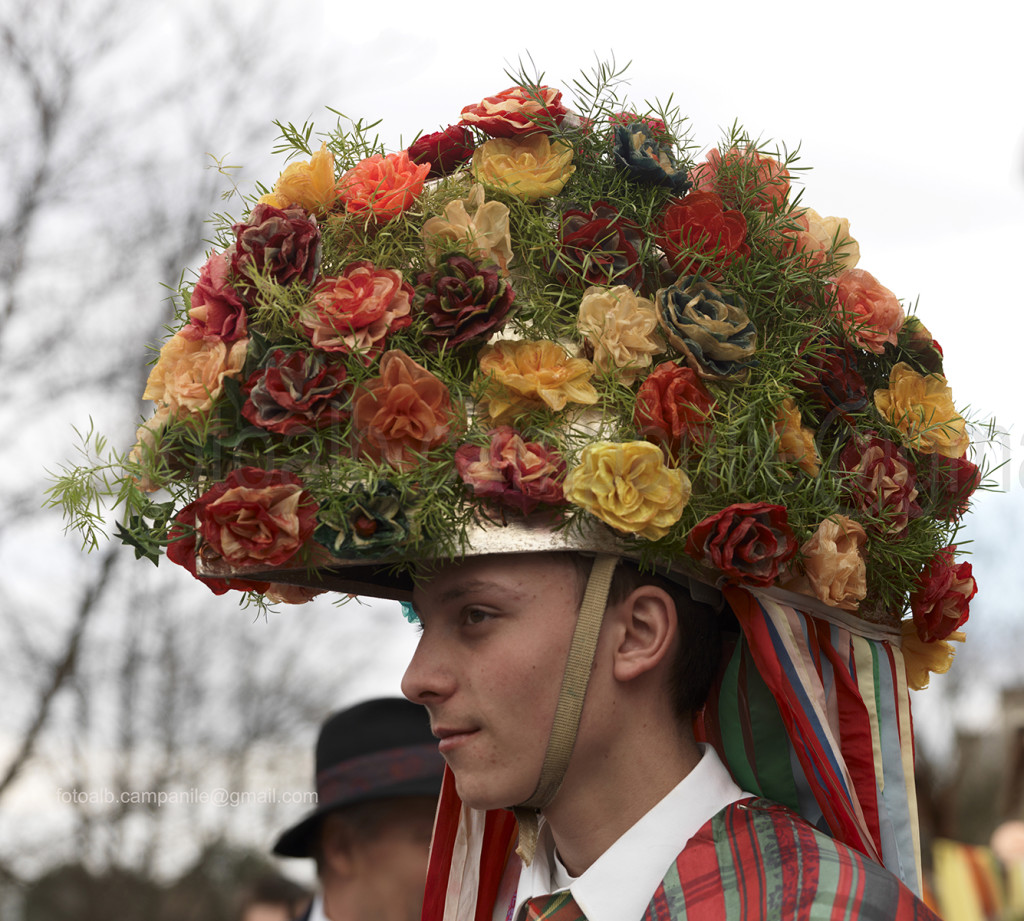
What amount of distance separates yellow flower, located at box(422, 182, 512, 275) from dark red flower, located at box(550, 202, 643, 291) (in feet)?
0.37

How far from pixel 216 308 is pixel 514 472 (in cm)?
74

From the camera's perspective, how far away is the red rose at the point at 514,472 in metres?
2.14

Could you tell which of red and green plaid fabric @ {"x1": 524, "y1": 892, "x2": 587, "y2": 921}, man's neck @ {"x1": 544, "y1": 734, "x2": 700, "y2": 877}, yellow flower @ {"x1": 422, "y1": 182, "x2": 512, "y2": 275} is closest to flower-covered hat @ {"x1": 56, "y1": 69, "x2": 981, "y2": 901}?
yellow flower @ {"x1": 422, "y1": 182, "x2": 512, "y2": 275}

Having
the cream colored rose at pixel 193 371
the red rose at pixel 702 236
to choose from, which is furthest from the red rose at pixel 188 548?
the red rose at pixel 702 236

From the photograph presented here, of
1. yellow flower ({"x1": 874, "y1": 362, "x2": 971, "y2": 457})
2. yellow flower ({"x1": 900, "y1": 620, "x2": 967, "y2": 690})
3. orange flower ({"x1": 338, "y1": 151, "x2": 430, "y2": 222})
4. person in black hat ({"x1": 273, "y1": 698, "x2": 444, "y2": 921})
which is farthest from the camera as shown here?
person in black hat ({"x1": 273, "y1": 698, "x2": 444, "y2": 921})

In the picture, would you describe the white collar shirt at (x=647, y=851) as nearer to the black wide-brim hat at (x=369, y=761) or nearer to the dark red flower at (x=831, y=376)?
the dark red flower at (x=831, y=376)

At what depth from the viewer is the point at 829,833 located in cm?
248

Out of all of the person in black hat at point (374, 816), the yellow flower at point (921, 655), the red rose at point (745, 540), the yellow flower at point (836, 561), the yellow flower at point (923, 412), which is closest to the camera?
the red rose at point (745, 540)

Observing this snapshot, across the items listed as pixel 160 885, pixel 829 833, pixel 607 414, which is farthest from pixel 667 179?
pixel 160 885

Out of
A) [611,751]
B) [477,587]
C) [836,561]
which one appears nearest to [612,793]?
[611,751]

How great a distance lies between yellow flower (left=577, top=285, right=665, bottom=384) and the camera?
2287mm

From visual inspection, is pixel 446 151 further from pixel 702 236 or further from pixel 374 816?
pixel 374 816

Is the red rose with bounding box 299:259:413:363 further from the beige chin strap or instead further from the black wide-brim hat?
the black wide-brim hat

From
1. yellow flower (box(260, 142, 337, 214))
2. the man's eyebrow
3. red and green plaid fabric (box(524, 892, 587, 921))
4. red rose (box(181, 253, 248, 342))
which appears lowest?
red and green plaid fabric (box(524, 892, 587, 921))
